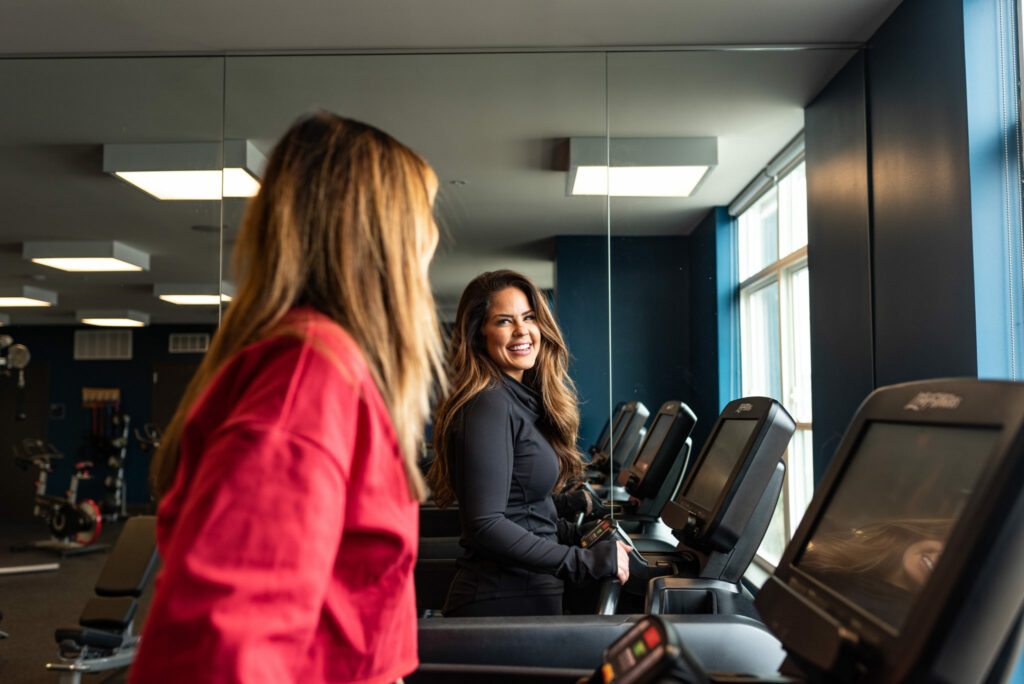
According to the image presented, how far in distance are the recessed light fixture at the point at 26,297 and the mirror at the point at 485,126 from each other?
96 cm

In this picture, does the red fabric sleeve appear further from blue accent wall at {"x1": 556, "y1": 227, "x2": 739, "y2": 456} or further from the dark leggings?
blue accent wall at {"x1": 556, "y1": 227, "x2": 739, "y2": 456}

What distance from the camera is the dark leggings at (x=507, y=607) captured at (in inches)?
73.2

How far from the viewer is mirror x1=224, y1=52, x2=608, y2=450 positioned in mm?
3305

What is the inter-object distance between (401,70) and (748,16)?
1.46 meters

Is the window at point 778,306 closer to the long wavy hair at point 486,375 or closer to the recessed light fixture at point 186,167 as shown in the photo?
the long wavy hair at point 486,375

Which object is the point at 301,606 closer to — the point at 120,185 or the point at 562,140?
the point at 562,140

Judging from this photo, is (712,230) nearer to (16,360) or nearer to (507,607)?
(507,607)

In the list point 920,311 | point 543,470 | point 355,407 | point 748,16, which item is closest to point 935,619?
point 355,407

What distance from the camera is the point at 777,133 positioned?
11.4ft

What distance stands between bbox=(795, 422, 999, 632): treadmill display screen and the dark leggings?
0.96 m

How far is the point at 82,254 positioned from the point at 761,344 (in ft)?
10.1

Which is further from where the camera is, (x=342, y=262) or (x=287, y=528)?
(x=342, y=262)

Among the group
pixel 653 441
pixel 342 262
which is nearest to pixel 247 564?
pixel 342 262

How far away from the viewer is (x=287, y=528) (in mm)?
667
